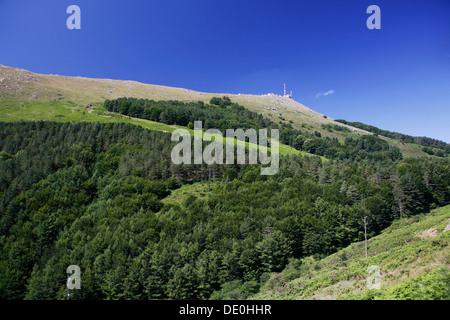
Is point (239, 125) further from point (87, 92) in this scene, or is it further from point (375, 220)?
point (87, 92)

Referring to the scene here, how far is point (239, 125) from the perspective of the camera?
159875mm

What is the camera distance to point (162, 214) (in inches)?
2982

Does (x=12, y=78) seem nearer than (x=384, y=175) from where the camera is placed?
No

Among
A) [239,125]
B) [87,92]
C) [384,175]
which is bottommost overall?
[384,175]

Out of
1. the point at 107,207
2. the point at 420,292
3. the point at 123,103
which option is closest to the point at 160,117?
the point at 123,103

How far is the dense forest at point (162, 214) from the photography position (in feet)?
166

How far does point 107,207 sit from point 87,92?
527 feet

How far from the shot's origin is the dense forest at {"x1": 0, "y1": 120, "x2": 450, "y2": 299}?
50.5 meters

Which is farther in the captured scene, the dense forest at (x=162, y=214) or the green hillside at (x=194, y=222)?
the dense forest at (x=162, y=214)

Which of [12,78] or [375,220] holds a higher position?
[12,78]

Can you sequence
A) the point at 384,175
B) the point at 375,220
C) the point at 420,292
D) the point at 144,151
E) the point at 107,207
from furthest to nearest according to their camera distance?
the point at 144,151 → the point at 384,175 → the point at 107,207 → the point at 375,220 → the point at 420,292

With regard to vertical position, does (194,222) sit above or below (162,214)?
below

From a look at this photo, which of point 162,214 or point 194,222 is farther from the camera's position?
point 162,214

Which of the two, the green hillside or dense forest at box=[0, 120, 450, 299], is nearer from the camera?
the green hillside
